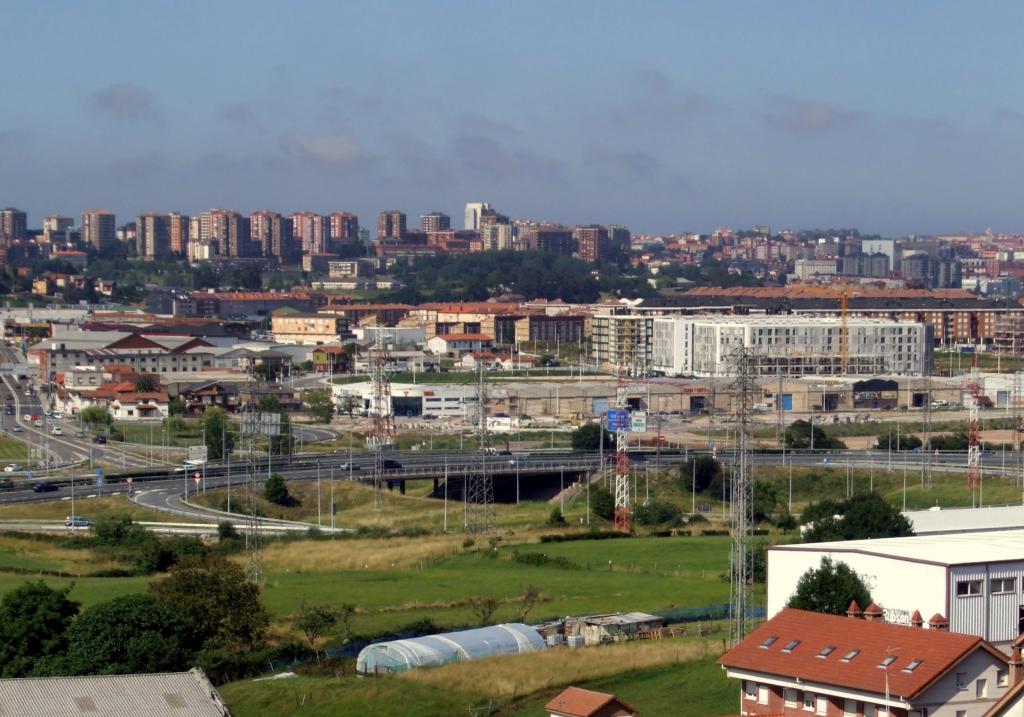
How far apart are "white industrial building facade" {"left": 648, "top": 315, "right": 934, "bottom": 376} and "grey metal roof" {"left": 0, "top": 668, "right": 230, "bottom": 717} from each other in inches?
2055

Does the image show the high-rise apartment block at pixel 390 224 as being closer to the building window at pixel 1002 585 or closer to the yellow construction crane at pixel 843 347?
the yellow construction crane at pixel 843 347

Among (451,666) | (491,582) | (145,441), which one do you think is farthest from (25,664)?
(145,441)

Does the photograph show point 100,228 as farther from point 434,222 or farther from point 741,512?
point 741,512

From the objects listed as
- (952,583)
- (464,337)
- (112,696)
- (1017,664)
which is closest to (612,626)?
(952,583)

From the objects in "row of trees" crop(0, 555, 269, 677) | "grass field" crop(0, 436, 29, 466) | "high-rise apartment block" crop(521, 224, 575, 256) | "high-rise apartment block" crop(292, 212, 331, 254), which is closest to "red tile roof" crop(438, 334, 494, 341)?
"grass field" crop(0, 436, 29, 466)

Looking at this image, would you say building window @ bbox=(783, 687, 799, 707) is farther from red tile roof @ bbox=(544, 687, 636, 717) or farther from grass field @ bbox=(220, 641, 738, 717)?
red tile roof @ bbox=(544, 687, 636, 717)

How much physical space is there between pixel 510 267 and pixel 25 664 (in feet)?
368

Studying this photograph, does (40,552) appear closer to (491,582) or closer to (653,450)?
(491,582)

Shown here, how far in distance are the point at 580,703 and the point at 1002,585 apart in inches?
214

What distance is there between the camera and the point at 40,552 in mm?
29438

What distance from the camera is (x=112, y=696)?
15.0 metres

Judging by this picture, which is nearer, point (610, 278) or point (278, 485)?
point (278, 485)

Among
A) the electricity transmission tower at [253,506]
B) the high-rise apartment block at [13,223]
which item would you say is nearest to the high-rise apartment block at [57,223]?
the high-rise apartment block at [13,223]

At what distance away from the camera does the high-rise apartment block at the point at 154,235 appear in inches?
5866
